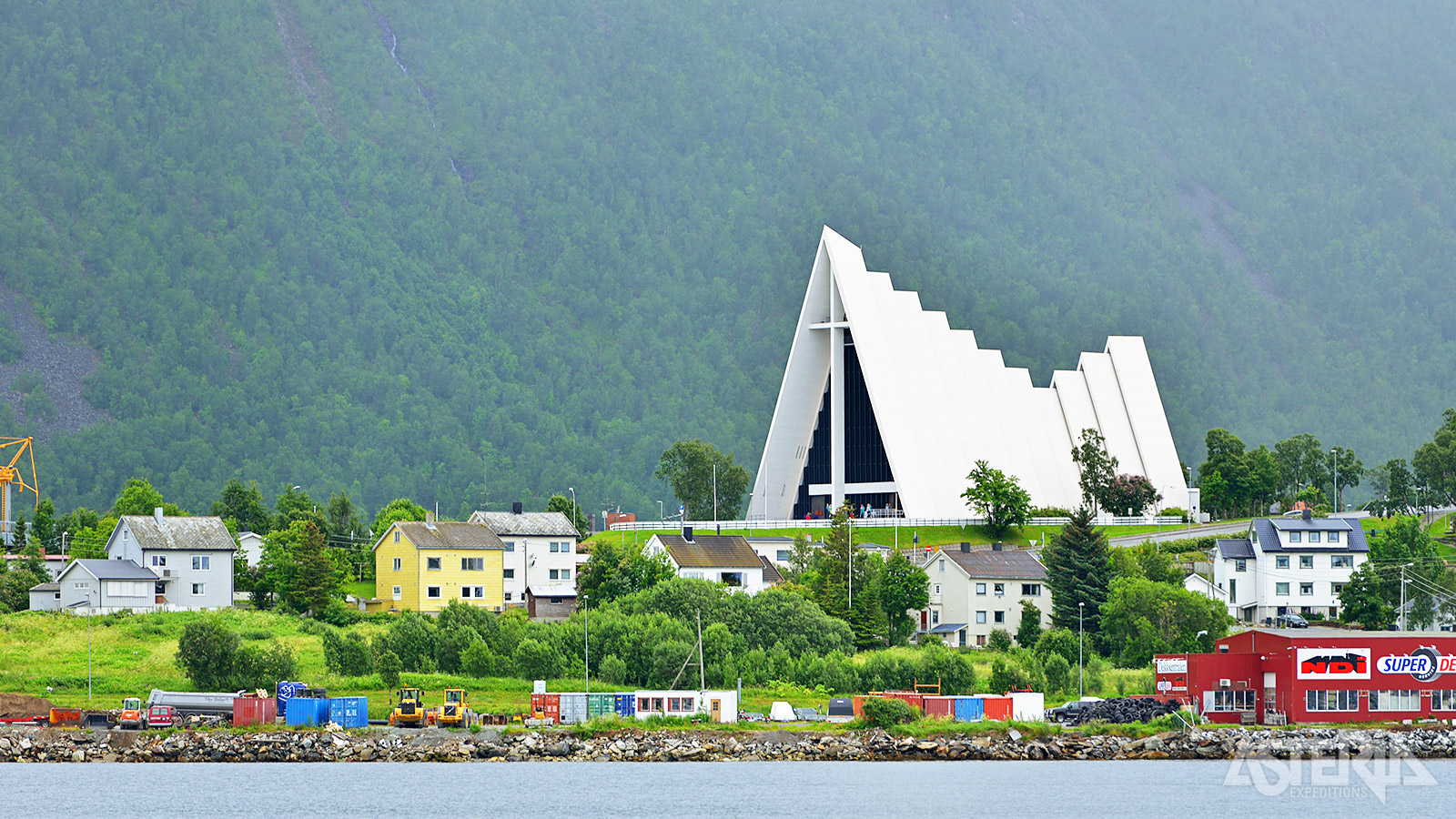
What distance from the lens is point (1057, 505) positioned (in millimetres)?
93625

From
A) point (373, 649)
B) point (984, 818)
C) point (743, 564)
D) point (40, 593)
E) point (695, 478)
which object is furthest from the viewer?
point (695, 478)

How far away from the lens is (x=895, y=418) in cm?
8956

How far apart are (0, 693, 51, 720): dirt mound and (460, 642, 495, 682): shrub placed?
37.0 feet

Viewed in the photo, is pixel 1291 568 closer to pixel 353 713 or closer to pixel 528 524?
pixel 528 524

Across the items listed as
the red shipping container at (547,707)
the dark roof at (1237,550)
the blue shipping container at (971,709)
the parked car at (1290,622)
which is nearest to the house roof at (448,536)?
the red shipping container at (547,707)

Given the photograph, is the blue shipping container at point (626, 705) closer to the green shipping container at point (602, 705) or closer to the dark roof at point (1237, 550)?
the green shipping container at point (602, 705)

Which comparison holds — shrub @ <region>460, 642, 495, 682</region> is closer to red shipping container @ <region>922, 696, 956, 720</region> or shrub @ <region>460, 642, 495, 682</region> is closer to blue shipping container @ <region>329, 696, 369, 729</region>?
blue shipping container @ <region>329, 696, 369, 729</region>

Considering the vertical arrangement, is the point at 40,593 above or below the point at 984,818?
above

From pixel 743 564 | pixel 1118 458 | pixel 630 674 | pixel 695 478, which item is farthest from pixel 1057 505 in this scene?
pixel 630 674

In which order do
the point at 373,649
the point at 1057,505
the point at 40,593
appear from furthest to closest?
1. the point at 1057,505
2. the point at 40,593
3. the point at 373,649

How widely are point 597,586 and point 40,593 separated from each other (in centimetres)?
1854

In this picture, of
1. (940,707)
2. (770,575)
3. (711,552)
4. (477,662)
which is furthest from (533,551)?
(940,707)

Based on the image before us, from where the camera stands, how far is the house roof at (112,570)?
6494 cm

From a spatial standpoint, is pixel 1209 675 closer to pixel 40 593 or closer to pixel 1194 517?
pixel 40 593
